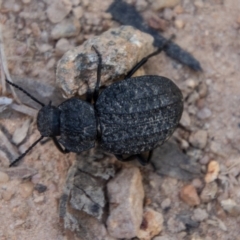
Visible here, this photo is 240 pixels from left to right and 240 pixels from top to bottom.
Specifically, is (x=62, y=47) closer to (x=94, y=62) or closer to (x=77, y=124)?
(x=94, y=62)

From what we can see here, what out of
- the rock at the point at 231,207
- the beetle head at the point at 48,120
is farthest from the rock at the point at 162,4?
the rock at the point at 231,207

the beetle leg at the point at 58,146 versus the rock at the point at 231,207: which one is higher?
the beetle leg at the point at 58,146

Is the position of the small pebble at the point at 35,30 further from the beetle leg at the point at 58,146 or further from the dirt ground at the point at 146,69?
the beetle leg at the point at 58,146

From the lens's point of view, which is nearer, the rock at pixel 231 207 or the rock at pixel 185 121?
the rock at pixel 231 207

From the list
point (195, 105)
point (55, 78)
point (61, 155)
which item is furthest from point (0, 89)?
point (195, 105)

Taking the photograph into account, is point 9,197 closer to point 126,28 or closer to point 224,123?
point 126,28

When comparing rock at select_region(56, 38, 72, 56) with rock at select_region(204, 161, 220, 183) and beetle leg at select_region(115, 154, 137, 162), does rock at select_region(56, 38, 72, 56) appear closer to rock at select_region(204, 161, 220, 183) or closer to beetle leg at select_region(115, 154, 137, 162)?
beetle leg at select_region(115, 154, 137, 162)

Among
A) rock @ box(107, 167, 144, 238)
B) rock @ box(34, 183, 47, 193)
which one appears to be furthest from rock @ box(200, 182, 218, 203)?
rock @ box(34, 183, 47, 193)

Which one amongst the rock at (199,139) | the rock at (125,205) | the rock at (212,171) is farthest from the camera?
the rock at (199,139)
